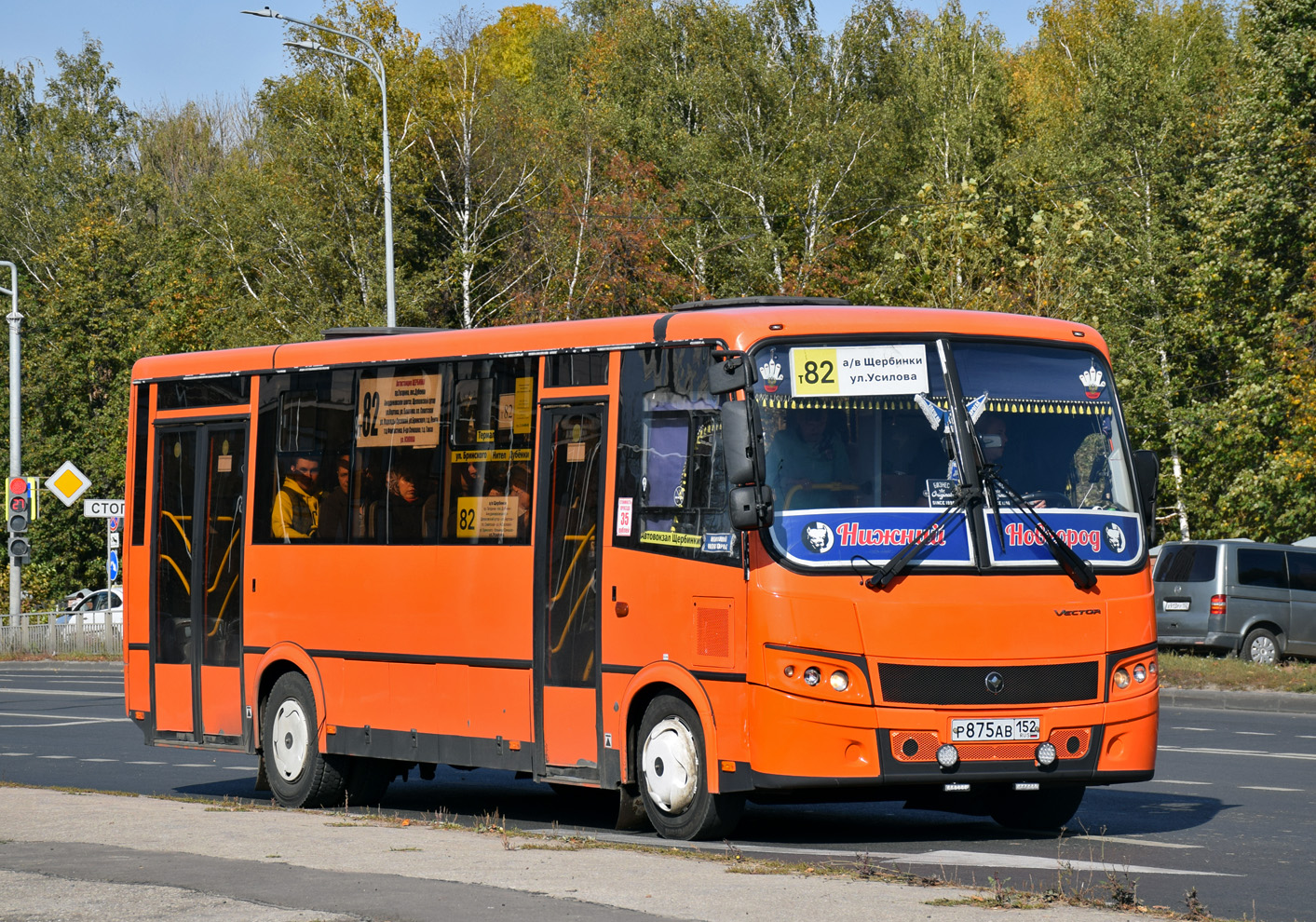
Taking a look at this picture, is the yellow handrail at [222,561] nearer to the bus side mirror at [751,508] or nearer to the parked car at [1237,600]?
the bus side mirror at [751,508]

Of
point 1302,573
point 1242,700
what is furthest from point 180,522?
point 1302,573

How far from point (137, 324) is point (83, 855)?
5206 cm

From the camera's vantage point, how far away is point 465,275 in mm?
50250

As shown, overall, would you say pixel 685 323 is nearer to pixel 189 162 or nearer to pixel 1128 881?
pixel 1128 881

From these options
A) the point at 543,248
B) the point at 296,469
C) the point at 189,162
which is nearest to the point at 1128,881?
the point at 296,469

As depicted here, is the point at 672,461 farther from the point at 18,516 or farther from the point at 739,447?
the point at 18,516

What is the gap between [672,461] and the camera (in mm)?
10938

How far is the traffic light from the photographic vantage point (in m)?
38.8

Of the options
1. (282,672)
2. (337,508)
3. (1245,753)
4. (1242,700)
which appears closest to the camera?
(337,508)

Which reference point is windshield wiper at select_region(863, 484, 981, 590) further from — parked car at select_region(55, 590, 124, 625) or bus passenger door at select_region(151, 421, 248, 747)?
parked car at select_region(55, 590, 124, 625)

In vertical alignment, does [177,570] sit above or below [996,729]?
above

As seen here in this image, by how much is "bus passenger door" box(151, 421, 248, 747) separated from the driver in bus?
50 centimetres

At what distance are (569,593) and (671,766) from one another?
1.35 metres

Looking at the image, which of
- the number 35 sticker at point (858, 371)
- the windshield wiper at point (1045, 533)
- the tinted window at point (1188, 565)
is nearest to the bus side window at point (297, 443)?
the number 35 sticker at point (858, 371)
